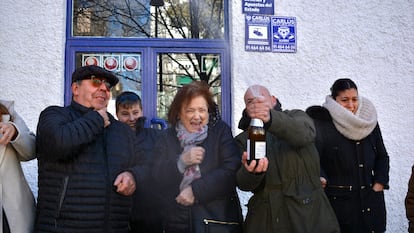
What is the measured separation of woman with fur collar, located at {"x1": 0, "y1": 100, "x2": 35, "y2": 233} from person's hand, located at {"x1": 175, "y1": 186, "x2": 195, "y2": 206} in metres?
0.98

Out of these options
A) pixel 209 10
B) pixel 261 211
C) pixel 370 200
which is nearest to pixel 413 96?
pixel 370 200

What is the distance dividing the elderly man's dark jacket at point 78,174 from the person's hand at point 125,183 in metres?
0.05

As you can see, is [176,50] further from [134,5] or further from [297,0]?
[297,0]

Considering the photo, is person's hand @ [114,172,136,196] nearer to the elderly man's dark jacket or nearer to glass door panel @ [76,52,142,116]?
the elderly man's dark jacket

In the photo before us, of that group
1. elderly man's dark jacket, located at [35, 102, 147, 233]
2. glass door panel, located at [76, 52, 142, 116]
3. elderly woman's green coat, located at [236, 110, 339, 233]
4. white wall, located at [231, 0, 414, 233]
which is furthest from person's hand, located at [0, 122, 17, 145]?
white wall, located at [231, 0, 414, 233]

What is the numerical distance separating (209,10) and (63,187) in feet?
10.3

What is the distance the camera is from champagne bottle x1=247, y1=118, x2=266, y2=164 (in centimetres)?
253

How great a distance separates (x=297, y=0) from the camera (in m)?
4.98

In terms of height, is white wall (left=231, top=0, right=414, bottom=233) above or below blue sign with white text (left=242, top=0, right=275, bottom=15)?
below

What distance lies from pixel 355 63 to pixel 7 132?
3.69m

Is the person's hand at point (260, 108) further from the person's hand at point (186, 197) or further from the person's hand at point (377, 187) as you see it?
the person's hand at point (377, 187)

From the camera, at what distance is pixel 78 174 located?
2648mm

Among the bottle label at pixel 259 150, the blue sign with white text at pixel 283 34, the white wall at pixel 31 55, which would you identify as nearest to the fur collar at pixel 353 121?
the bottle label at pixel 259 150

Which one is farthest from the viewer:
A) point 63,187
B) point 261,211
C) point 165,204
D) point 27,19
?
point 27,19
